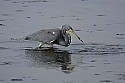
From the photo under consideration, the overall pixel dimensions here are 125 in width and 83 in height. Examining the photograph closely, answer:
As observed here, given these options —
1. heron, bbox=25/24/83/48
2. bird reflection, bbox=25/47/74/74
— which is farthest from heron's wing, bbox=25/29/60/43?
bird reflection, bbox=25/47/74/74

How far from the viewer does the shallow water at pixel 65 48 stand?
11805 millimetres

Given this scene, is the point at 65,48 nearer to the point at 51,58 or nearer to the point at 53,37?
the point at 53,37

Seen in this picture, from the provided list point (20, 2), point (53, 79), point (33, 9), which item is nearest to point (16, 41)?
point (53, 79)

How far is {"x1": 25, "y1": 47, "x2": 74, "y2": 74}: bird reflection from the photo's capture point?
12680 millimetres

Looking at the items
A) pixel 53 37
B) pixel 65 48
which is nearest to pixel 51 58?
pixel 53 37

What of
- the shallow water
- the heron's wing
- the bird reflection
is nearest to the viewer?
the shallow water

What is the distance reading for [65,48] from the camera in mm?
14914

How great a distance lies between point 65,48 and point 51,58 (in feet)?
4.46

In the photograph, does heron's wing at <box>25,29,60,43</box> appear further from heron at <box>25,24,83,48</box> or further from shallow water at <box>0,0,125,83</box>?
shallow water at <box>0,0,125,83</box>

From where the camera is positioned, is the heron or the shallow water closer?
the shallow water

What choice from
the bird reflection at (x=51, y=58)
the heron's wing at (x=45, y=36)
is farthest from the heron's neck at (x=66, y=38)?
the bird reflection at (x=51, y=58)

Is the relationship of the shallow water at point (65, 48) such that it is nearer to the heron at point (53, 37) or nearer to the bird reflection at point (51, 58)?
the bird reflection at point (51, 58)

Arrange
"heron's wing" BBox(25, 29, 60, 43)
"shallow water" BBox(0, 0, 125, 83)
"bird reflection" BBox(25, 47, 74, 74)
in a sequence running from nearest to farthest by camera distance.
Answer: "shallow water" BBox(0, 0, 125, 83), "bird reflection" BBox(25, 47, 74, 74), "heron's wing" BBox(25, 29, 60, 43)

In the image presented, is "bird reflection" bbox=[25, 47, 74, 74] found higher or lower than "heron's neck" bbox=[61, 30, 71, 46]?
lower
